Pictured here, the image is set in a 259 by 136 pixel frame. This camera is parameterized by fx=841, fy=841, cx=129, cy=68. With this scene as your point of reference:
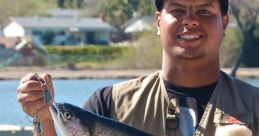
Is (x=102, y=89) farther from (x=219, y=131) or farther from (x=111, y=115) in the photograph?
(x=219, y=131)

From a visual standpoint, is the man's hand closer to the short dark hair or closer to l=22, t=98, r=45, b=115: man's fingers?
l=22, t=98, r=45, b=115: man's fingers

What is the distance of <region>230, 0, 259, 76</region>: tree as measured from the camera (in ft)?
121

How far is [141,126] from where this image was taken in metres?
3.23

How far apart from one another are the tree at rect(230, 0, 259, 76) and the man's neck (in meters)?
33.1

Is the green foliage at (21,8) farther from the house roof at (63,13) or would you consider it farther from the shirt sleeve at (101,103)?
the shirt sleeve at (101,103)

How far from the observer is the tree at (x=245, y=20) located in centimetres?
3703

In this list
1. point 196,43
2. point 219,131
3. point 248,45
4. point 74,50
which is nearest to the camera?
point 219,131

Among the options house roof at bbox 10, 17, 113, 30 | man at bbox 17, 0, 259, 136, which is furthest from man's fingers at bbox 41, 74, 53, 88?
house roof at bbox 10, 17, 113, 30

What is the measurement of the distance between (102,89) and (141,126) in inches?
10.0

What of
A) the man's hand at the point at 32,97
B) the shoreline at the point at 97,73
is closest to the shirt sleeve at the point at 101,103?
the man's hand at the point at 32,97

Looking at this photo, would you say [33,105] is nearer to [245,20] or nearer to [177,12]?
[177,12]

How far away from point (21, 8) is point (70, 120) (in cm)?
7227

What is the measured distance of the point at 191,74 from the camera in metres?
3.27

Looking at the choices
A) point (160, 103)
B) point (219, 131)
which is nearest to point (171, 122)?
point (160, 103)
